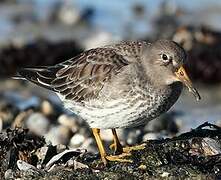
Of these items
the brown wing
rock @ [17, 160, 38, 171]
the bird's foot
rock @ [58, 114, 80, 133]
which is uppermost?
the brown wing

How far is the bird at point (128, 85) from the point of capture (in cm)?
695

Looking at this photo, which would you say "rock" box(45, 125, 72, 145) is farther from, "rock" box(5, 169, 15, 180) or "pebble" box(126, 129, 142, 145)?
"rock" box(5, 169, 15, 180)

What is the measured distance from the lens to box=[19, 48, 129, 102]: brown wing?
7.23 meters

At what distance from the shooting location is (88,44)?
47.0ft

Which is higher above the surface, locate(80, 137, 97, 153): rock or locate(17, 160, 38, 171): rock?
locate(17, 160, 38, 171): rock

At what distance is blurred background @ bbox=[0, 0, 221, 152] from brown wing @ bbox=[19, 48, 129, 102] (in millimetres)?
733

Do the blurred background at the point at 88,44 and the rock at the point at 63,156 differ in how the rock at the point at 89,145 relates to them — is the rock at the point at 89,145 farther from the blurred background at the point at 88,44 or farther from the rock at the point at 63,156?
the rock at the point at 63,156

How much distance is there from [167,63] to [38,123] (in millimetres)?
3645

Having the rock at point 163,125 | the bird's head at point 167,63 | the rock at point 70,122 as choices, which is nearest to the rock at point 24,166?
the bird's head at point 167,63

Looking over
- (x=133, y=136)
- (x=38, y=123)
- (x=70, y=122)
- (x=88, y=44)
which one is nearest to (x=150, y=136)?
(x=133, y=136)

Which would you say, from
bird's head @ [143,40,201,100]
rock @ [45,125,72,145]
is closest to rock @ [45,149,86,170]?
bird's head @ [143,40,201,100]

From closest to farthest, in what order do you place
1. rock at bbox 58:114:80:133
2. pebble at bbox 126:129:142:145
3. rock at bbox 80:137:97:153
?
rock at bbox 80:137:97:153 → pebble at bbox 126:129:142:145 → rock at bbox 58:114:80:133

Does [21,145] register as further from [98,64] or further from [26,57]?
[26,57]

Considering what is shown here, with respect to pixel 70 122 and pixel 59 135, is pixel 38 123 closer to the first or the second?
pixel 70 122
